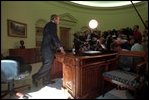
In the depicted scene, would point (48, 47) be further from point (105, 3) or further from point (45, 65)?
point (105, 3)

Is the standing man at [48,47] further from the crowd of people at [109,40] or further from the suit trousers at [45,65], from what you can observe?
the crowd of people at [109,40]

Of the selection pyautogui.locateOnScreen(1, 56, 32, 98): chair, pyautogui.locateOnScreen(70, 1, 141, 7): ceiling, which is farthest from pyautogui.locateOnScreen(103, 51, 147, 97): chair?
pyautogui.locateOnScreen(1, 56, 32, 98): chair

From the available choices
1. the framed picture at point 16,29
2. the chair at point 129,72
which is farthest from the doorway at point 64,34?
the chair at point 129,72

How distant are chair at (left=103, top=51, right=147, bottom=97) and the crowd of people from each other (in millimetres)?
97

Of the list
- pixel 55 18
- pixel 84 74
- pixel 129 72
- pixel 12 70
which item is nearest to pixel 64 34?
pixel 55 18

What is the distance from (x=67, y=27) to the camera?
1.43 metres

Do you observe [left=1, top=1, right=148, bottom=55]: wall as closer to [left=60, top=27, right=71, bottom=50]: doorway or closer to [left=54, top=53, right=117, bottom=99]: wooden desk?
[left=60, top=27, right=71, bottom=50]: doorway

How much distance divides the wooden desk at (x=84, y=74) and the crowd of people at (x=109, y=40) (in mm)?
118

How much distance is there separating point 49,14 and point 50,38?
0.31 m

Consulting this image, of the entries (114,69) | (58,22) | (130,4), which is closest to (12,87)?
(58,22)

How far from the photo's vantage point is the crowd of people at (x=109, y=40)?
1430 millimetres

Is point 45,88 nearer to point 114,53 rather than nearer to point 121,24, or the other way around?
point 114,53

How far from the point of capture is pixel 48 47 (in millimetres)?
1697

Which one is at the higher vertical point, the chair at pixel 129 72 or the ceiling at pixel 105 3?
the ceiling at pixel 105 3
